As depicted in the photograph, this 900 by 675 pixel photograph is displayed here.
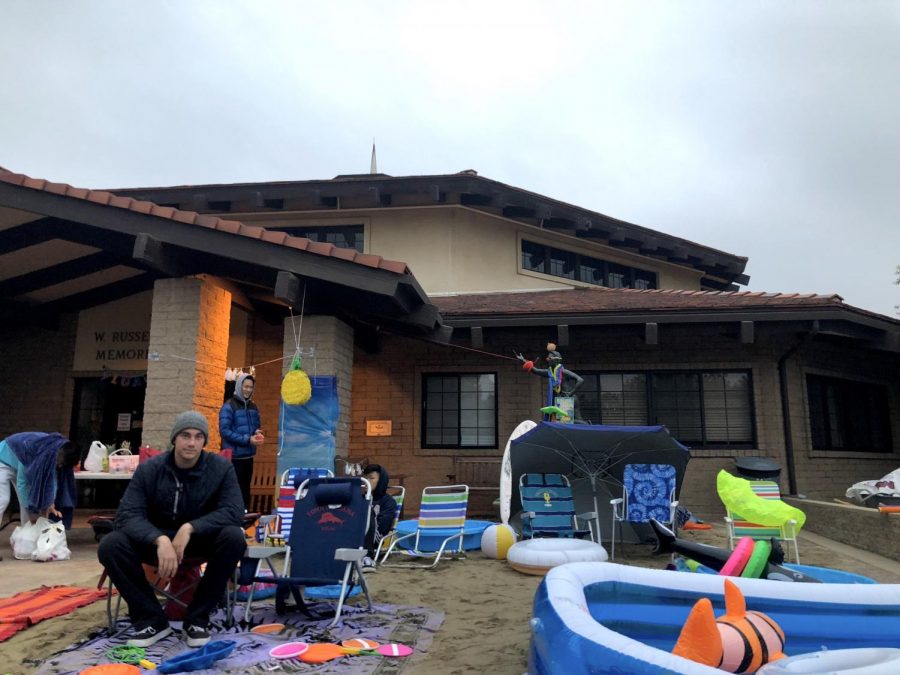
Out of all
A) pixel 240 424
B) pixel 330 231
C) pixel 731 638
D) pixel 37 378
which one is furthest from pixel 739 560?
pixel 37 378

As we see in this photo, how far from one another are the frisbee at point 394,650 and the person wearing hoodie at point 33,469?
426 centimetres

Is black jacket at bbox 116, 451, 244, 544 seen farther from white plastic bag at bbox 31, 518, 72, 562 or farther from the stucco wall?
Answer: the stucco wall

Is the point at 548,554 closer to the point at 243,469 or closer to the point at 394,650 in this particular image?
the point at 394,650

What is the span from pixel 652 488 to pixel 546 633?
4666mm

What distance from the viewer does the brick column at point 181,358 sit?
7.27 metres

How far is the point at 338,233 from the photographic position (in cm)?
1170

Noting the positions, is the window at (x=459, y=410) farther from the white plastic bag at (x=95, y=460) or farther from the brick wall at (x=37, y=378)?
the brick wall at (x=37, y=378)

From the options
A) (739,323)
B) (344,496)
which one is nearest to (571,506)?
(344,496)

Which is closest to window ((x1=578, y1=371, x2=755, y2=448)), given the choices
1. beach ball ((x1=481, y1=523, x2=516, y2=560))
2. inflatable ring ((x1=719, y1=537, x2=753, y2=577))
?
beach ball ((x1=481, y1=523, x2=516, y2=560))

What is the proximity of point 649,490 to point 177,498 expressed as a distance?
4758mm

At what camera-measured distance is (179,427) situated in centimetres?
367

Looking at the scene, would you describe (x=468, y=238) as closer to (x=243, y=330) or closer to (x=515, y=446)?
(x=243, y=330)

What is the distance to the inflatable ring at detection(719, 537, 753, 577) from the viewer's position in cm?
344

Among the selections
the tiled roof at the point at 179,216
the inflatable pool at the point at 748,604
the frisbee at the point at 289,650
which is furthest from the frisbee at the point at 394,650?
the tiled roof at the point at 179,216
